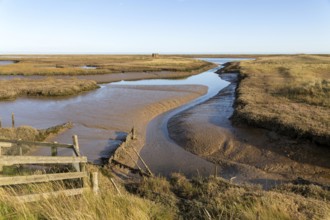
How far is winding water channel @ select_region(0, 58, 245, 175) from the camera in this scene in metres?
15.8

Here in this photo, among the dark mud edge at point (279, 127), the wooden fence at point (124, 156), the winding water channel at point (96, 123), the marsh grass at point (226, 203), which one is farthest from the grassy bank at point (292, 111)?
the wooden fence at point (124, 156)

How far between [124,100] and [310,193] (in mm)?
24882

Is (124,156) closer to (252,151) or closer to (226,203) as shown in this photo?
(252,151)

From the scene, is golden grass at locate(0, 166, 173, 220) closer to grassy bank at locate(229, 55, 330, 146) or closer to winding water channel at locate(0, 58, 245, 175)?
winding water channel at locate(0, 58, 245, 175)

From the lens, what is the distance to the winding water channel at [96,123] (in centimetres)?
1578

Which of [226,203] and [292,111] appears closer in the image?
[226,203]

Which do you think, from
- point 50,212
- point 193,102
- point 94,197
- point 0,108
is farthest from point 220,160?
point 0,108

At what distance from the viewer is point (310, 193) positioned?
9.64 m

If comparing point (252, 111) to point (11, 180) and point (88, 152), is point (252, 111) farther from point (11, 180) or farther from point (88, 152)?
point (11, 180)

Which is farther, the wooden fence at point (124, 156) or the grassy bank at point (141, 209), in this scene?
the wooden fence at point (124, 156)

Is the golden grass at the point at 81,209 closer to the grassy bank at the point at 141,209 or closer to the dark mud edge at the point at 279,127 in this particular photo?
the grassy bank at the point at 141,209

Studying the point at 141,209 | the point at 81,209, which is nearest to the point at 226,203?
the point at 141,209

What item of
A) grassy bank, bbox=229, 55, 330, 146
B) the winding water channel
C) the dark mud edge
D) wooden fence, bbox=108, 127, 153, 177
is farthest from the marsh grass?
grassy bank, bbox=229, 55, 330, 146

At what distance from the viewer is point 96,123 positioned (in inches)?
913
